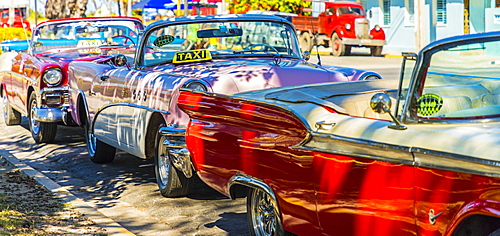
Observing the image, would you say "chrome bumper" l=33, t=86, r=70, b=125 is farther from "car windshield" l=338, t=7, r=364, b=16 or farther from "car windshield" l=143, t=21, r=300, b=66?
"car windshield" l=338, t=7, r=364, b=16

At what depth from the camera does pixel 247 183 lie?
5102 millimetres

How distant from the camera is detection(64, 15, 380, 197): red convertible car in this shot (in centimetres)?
692

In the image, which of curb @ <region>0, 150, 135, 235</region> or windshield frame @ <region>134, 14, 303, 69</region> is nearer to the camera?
curb @ <region>0, 150, 135, 235</region>

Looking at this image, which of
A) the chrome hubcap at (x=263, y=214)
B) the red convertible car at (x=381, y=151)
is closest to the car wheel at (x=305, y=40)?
the red convertible car at (x=381, y=151)

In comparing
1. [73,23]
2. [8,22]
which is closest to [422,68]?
[73,23]

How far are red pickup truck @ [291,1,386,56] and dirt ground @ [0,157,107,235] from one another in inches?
858

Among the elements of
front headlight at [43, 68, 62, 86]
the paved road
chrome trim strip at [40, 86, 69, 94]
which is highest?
front headlight at [43, 68, 62, 86]

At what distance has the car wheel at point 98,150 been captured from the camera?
29.9 ft

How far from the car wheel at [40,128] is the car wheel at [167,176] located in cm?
409

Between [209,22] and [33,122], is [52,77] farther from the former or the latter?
[209,22]

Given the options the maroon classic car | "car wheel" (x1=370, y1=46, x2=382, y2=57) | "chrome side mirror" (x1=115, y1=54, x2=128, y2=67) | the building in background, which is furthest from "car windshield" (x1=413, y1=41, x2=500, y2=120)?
"car wheel" (x1=370, y1=46, x2=382, y2=57)

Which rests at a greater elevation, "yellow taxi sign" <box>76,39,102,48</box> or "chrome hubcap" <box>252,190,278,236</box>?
"yellow taxi sign" <box>76,39,102,48</box>

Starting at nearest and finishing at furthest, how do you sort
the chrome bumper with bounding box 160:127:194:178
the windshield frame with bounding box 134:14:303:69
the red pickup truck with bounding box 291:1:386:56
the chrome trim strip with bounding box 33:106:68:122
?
the chrome bumper with bounding box 160:127:194:178 < the windshield frame with bounding box 134:14:303:69 < the chrome trim strip with bounding box 33:106:68:122 < the red pickup truck with bounding box 291:1:386:56

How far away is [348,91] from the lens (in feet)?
17.8
